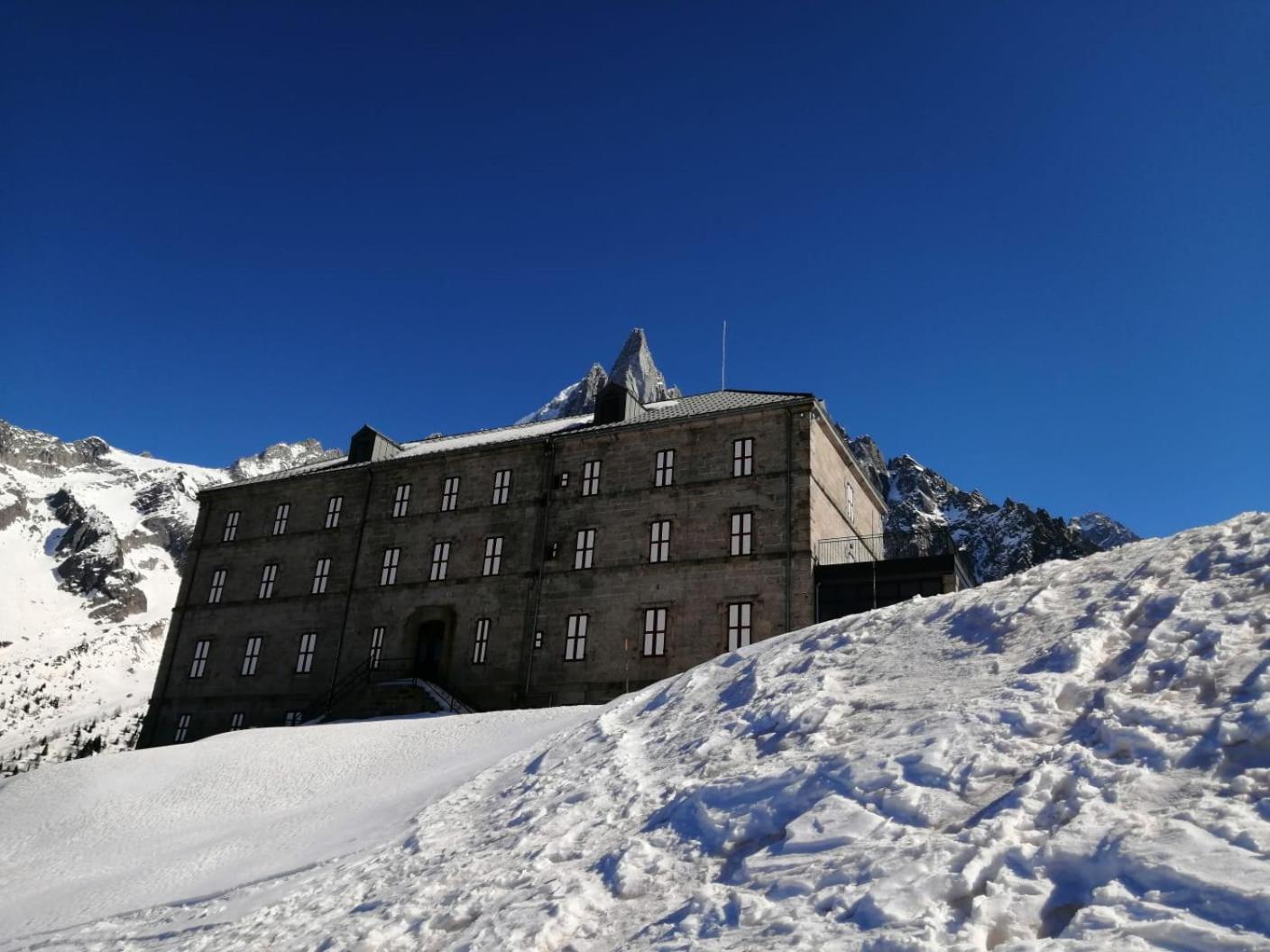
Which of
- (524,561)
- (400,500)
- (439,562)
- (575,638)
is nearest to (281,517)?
(400,500)

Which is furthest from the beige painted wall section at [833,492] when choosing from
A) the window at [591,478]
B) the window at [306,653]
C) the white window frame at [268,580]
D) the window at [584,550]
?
the white window frame at [268,580]

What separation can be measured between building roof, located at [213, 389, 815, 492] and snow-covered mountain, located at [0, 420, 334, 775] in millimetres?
33888

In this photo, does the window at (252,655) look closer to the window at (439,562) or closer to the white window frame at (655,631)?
the window at (439,562)

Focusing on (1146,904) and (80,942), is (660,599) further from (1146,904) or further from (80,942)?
(1146,904)

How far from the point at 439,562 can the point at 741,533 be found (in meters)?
12.3

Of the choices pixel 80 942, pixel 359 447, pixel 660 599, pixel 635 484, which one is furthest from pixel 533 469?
pixel 80 942

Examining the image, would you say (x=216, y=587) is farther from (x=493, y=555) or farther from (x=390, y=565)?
(x=493, y=555)

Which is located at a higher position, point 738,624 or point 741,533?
point 741,533

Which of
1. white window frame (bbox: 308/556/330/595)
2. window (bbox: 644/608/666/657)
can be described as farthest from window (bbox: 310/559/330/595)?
window (bbox: 644/608/666/657)

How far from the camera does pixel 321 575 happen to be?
3847 centimetres

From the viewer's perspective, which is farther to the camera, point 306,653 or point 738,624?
point 306,653

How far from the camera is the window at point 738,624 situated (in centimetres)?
2931

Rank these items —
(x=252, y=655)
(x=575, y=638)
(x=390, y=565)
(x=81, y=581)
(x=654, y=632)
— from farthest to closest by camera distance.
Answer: (x=81, y=581), (x=252, y=655), (x=390, y=565), (x=575, y=638), (x=654, y=632)

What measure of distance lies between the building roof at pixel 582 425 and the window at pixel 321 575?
428cm
